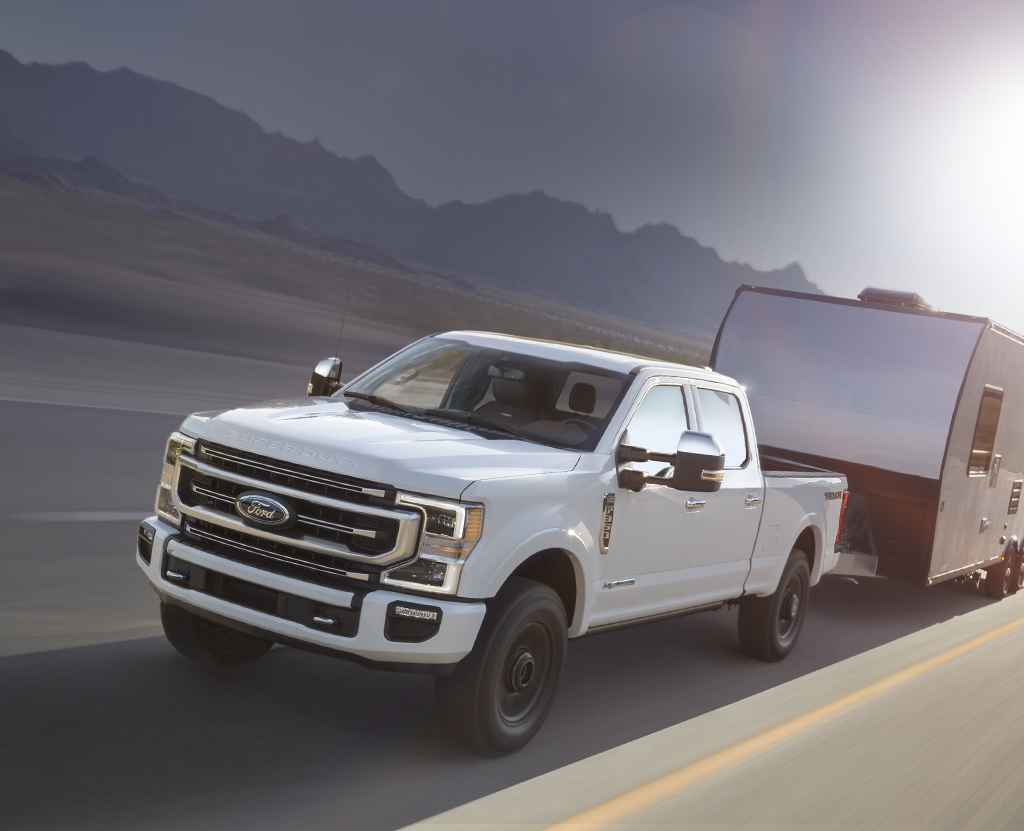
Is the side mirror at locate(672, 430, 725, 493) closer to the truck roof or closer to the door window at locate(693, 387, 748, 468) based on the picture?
the truck roof

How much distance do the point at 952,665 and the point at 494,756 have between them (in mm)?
2331

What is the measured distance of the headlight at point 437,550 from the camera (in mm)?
5137

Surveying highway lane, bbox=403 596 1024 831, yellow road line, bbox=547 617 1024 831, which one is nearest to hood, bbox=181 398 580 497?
highway lane, bbox=403 596 1024 831

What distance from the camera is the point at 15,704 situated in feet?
17.4

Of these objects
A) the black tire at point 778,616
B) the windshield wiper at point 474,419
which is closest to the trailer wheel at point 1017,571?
the black tire at point 778,616

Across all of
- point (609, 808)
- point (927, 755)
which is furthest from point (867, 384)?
point (609, 808)

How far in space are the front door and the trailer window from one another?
19.2 feet

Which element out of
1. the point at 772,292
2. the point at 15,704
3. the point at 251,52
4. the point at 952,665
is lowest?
the point at 15,704

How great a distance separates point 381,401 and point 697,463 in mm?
1763

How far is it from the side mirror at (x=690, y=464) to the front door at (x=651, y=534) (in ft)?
0.30

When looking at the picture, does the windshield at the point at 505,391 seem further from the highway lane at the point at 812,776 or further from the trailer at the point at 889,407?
the trailer at the point at 889,407

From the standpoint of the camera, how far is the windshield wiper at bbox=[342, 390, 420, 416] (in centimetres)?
648

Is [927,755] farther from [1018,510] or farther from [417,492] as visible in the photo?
[1018,510]

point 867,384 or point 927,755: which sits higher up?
point 867,384
